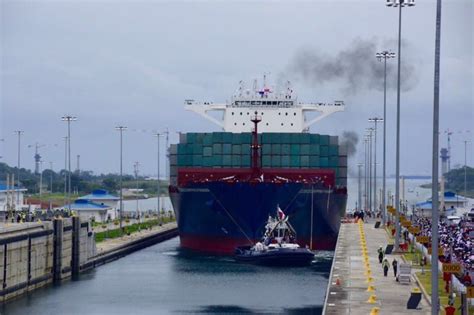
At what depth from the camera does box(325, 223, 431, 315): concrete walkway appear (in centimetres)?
4312

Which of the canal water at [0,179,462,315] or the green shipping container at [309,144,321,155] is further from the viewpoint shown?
the green shipping container at [309,144,321,155]

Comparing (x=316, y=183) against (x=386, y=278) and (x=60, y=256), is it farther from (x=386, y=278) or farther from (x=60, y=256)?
(x=386, y=278)

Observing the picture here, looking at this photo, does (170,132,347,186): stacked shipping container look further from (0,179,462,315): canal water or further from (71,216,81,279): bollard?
(71,216,81,279): bollard

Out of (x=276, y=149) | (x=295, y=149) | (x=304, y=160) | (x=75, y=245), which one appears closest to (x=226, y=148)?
(x=276, y=149)

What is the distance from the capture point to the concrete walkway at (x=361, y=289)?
43.1 meters

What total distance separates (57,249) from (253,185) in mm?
18190

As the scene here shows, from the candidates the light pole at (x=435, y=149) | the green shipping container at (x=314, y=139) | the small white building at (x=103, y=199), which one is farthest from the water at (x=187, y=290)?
the small white building at (x=103, y=199)

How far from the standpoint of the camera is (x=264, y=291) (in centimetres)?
6494

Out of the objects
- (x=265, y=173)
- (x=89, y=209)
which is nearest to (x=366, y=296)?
(x=265, y=173)

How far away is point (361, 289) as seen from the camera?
49.7 metres

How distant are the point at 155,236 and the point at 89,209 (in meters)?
31.8

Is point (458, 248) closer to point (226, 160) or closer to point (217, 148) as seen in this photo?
point (226, 160)

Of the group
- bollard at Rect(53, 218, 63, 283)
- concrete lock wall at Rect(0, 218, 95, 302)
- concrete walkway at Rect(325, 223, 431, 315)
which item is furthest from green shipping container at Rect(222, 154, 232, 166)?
bollard at Rect(53, 218, 63, 283)

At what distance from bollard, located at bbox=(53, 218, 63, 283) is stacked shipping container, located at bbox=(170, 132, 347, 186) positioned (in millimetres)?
22655
